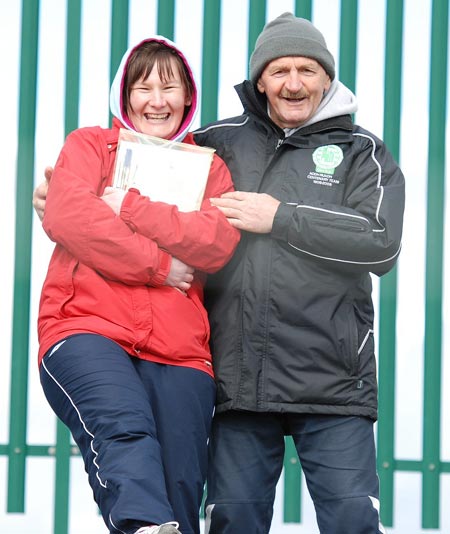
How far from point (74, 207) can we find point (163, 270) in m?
0.30

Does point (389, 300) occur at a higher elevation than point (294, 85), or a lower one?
lower

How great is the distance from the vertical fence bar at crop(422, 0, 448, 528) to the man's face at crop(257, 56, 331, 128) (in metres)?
1.49

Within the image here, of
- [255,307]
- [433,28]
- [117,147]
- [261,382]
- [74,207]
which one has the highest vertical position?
[433,28]

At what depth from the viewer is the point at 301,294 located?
10.3 feet

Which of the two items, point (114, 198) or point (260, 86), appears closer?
point (114, 198)

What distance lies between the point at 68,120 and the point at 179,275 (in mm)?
1750

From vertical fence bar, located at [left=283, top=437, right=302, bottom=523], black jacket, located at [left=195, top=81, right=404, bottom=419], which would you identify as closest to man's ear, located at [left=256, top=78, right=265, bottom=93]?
black jacket, located at [left=195, top=81, right=404, bottom=419]

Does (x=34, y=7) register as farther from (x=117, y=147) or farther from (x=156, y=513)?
(x=156, y=513)

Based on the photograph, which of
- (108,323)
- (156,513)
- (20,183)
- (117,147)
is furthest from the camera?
(20,183)

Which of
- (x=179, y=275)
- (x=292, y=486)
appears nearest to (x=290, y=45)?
(x=179, y=275)

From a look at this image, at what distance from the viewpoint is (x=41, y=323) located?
3.02 meters

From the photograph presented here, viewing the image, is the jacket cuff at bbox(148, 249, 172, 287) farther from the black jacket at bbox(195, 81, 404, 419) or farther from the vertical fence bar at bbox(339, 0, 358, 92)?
the vertical fence bar at bbox(339, 0, 358, 92)

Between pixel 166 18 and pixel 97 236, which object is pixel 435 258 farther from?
pixel 97 236

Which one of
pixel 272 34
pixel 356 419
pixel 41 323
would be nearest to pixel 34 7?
pixel 272 34
